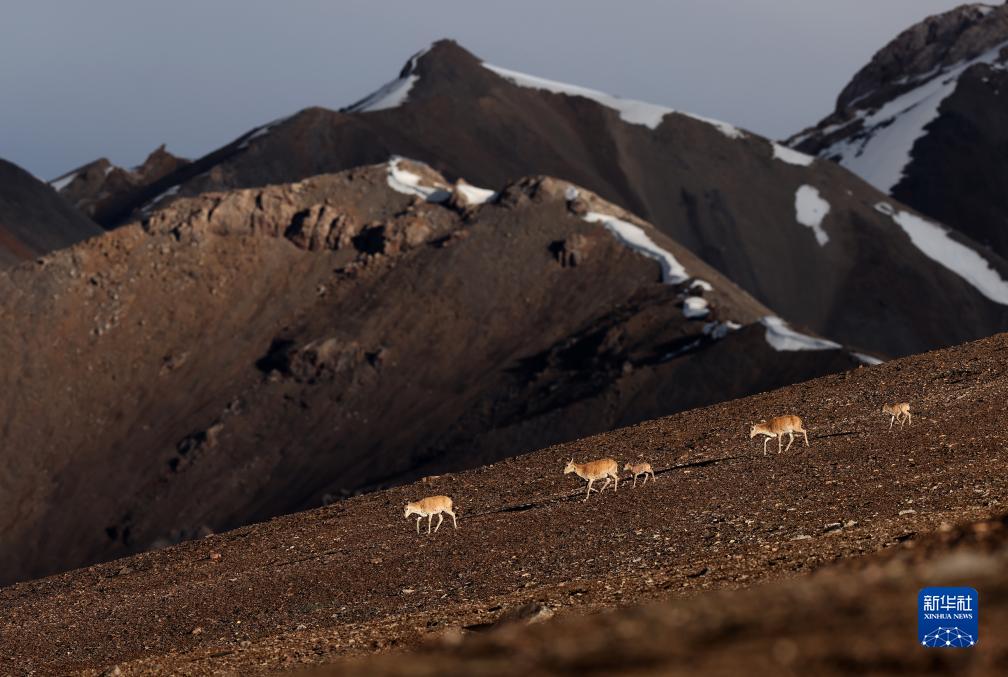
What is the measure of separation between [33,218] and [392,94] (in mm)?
43836

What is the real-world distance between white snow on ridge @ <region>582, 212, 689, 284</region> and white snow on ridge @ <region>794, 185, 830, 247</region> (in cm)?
4772

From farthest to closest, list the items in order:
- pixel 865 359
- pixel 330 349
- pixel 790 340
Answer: pixel 330 349
pixel 790 340
pixel 865 359

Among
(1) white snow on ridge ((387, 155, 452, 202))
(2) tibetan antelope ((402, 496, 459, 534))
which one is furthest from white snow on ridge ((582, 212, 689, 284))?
(2) tibetan antelope ((402, 496, 459, 534))

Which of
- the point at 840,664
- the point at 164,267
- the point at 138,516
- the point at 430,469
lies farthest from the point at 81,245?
the point at 840,664

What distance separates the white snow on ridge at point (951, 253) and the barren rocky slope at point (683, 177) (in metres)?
0.23

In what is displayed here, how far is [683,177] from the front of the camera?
166 m

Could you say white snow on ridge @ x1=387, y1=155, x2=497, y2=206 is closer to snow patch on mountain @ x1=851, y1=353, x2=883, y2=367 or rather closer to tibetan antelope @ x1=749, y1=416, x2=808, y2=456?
snow patch on mountain @ x1=851, y1=353, x2=883, y2=367

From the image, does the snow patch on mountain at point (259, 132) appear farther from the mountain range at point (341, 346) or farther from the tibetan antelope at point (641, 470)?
the tibetan antelope at point (641, 470)

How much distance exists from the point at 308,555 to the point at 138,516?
55.7 m

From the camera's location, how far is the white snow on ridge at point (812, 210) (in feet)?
501

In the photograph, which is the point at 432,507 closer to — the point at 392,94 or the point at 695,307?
the point at 695,307

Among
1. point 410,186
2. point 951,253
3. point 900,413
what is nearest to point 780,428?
point 900,413

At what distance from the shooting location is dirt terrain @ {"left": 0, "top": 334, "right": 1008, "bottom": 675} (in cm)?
1502

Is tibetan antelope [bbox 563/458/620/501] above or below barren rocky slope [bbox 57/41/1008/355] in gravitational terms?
below
